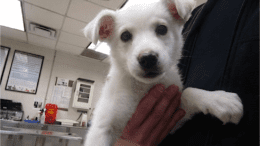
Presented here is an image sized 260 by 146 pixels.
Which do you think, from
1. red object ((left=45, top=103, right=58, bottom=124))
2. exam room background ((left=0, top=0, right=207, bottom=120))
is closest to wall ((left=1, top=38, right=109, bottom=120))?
exam room background ((left=0, top=0, right=207, bottom=120))

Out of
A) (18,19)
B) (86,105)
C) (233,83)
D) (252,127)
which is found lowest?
(86,105)

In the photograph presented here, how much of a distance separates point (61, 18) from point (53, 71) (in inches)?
110

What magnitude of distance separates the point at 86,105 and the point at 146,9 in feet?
18.7

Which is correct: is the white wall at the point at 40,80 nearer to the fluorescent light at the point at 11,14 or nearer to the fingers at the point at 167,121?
the fluorescent light at the point at 11,14

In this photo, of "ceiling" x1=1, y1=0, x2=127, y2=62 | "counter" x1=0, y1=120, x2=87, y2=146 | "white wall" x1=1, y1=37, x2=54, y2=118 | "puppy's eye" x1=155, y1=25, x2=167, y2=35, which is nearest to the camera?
"puppy's eye" x1=155, y1=25, x2=167, y2=35

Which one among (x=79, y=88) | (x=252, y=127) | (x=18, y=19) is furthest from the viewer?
(x=79, y=88)

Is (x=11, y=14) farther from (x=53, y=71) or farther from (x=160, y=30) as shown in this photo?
(x=160, y=30)

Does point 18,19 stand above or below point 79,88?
above

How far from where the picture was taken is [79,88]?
6.02m

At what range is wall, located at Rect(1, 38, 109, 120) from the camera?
561 cm

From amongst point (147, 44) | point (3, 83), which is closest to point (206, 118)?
point (147, 44)

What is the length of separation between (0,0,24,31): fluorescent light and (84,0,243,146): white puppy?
3.58 meters

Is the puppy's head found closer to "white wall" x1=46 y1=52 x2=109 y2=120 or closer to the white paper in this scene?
"white wall" x1=46 y1=52 x2=109 y2=120

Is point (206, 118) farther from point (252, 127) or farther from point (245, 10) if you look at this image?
point (245, 10)
